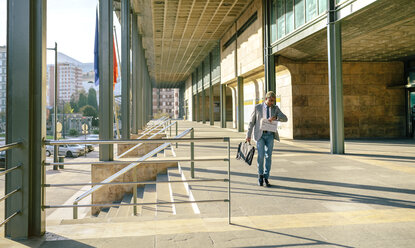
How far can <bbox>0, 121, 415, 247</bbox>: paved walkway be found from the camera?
3533 millimetres

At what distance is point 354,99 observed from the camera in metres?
18.7

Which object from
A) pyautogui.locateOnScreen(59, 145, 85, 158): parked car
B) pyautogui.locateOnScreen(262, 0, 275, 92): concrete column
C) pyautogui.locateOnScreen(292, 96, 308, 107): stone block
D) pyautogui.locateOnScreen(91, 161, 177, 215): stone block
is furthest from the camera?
pyautogui.locateOnScreen(59, 145, 85, 158): parked car

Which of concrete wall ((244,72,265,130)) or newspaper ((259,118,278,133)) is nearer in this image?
newspaper ((259,118,278,133))

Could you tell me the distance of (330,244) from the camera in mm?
3406

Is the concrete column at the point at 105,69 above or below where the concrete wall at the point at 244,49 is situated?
below

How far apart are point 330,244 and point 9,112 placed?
384 cm

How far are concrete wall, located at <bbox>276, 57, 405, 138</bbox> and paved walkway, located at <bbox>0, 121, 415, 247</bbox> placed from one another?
1090 cm

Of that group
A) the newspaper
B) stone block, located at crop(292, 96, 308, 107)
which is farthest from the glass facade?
the newspaper

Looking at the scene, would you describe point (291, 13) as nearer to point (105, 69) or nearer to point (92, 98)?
point (105, 69)

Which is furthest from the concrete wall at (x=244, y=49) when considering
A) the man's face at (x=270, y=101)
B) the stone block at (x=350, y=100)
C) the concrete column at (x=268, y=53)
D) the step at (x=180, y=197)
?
the man's face at (x=270, y=101)

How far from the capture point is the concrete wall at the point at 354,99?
18.0 metres

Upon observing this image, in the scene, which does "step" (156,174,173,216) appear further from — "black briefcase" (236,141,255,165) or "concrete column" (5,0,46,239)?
"concrete column" (5,0,46,239)

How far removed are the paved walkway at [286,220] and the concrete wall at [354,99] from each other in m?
10.9

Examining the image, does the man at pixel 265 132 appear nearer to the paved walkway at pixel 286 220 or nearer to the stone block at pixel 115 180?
the paved walkway at pixel 286 220
